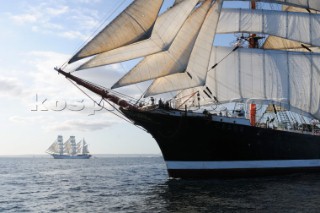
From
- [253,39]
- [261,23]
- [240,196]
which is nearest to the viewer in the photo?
[240,196]

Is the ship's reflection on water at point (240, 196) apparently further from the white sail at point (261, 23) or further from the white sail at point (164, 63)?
the white sail at point (261, 23)

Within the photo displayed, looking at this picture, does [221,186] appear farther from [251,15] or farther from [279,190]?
[251,15]

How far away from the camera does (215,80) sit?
1469 inches

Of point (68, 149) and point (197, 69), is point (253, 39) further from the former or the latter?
point (68, 149)

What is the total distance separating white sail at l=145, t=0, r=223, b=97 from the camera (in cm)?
2928

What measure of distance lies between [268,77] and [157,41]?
17.0 metres

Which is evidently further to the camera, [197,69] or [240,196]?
[197,69]

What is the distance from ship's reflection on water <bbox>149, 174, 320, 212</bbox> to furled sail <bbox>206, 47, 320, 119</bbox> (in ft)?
36.1

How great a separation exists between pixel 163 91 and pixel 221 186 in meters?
8.91

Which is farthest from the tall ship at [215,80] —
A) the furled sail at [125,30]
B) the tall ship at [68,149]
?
the tall ship at [68,149]

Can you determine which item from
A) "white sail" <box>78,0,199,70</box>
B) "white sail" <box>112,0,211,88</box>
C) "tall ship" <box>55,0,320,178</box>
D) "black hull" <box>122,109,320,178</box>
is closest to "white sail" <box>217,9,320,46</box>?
"tall ship" <box>55,0,320,178</box>

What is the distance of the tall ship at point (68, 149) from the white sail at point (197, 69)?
507ft

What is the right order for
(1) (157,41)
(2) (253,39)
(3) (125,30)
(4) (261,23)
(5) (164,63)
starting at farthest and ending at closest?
(2) (253,39) < (4) (261,23) < (5) (164,63) < (1) (157,41) < (3) (125,30)

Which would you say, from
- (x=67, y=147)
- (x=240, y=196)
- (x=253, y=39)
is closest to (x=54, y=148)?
(x=67, y=147)
